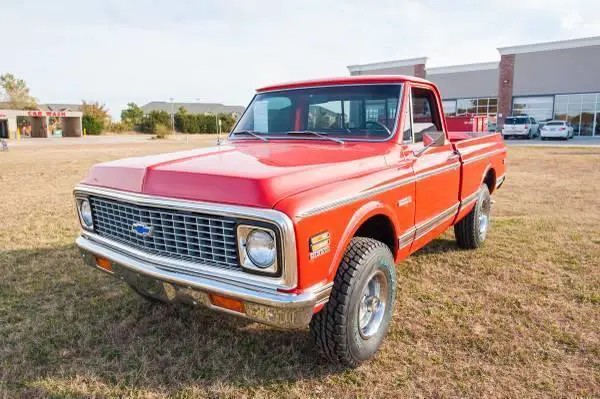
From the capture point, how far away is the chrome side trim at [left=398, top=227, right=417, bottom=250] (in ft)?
10.5

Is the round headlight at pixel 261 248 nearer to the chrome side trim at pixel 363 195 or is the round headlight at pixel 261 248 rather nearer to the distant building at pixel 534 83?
the chrome side trim at pixel 363 195

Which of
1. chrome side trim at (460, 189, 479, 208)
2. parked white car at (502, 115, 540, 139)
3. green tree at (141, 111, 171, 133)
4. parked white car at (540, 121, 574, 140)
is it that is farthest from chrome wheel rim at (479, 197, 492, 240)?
green tree at (141, 111, 171, 133)

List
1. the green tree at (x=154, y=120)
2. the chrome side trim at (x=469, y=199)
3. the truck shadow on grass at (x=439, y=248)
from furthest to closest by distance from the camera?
the green tree at (x=154, y=120) < the truck shadow on grass at (x=439, y=248) < the chrome side trim at (x=469, y=199)

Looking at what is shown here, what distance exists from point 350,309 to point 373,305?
0.50 metres

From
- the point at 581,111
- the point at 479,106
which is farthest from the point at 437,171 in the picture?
the point at 479,106

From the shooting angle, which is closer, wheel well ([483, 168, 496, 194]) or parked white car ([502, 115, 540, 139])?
wheel well ([483, 168, 496, 194])

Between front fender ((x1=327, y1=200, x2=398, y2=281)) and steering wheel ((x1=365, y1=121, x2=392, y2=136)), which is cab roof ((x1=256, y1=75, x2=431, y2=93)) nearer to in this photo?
steering wheel ((x1=365, y1=121, x2=392, y2=136))

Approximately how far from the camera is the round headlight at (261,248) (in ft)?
7.35

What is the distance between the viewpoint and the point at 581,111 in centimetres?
3052

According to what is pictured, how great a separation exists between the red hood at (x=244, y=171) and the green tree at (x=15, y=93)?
66.9 metres

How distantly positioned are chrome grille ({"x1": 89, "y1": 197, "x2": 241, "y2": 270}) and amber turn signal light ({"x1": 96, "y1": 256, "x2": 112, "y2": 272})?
0.17m

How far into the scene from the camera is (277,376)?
276cm

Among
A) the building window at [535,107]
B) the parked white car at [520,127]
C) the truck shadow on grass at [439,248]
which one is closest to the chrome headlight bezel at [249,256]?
the truck shadow on grass at [439,248]

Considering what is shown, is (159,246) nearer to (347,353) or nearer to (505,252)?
(347,353)
